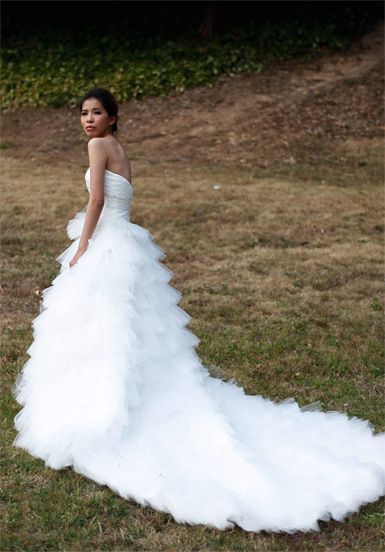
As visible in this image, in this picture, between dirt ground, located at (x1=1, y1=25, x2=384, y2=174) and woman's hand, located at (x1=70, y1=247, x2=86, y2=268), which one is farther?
dirt ground, located at (x1=1, y1=25, x2=384, y2=174)

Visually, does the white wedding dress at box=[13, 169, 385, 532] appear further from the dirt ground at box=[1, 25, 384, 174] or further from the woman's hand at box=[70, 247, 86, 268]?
the dirt ground at box=[1, 25, 384, 174]

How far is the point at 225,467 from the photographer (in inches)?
161

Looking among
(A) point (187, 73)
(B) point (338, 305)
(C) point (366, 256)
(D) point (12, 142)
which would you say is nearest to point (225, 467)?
(B) point (338, 305)

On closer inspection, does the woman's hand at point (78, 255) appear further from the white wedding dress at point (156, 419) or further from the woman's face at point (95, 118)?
the woman's face at point (95, 118)

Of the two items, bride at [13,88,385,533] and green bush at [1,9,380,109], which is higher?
bride at [13,88,385,533]

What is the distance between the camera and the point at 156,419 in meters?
4.48

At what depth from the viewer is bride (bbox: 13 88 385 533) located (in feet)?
13.1

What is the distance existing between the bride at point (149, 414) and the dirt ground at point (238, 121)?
28.7 ft

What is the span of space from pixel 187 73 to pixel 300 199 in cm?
604

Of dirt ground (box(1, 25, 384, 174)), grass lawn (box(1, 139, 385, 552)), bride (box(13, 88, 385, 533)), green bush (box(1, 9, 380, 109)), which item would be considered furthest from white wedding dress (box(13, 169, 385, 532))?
green bush (box(1, 9, 380, 109))

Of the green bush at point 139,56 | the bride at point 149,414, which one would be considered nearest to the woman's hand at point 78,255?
the bride at point 149,414

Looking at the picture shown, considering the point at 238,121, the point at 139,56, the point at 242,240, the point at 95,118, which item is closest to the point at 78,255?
the point at 95,118

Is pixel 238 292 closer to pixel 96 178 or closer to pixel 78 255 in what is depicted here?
pixel 78 255

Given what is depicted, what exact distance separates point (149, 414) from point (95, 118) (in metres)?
1.89
